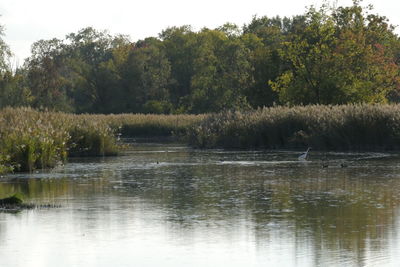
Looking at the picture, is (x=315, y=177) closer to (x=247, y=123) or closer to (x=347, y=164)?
(x=347, y=164)

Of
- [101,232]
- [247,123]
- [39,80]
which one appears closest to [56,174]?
[101,232]

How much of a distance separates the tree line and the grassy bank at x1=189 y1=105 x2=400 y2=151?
12.9 ft

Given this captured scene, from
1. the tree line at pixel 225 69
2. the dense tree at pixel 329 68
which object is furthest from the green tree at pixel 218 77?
the dense tree at pixel 329 68

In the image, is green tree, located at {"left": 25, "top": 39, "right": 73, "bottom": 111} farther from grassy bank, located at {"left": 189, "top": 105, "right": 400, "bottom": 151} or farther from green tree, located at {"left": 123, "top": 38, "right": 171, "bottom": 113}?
grassy bank, located at {"left": 189, "top": 105, "right": 400, "bottom": 151}

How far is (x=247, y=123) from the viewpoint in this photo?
1781 inches

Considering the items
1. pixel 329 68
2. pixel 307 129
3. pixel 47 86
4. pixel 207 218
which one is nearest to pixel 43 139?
pixel 207 218

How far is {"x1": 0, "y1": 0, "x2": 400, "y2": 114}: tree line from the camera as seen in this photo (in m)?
58.2

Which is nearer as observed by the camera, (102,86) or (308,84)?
(308,84)

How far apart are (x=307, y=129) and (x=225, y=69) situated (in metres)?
49.5

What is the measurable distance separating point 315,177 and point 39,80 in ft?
214

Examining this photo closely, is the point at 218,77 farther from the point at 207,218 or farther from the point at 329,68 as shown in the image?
the point at 207,218

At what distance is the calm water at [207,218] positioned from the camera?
1236cm

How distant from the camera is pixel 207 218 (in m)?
16.2

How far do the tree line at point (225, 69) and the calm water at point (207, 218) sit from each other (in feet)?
A: 77.0
